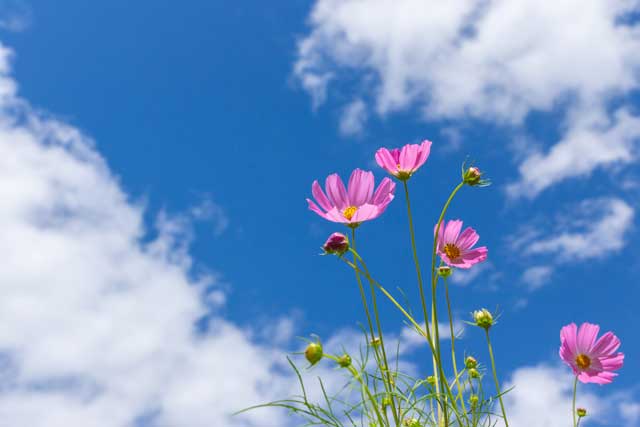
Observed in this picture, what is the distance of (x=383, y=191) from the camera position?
3.67 ft

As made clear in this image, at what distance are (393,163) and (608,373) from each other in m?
0.59

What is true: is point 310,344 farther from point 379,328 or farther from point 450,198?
point 450,198

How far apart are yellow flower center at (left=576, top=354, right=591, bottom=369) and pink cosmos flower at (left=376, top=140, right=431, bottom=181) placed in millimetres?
495

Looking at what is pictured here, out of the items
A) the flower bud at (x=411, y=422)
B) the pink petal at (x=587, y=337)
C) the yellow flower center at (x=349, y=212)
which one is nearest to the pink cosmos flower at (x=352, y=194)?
the yellow flower center at (x=349, y=212)

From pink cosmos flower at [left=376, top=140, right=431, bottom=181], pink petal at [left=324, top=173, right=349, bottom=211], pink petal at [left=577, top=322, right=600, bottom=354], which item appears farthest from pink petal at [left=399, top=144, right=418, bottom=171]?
pink petal at [left=577, top=322, right=600, bottom=354]

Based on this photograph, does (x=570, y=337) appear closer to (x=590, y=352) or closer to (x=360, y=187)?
(x=590, y=352)

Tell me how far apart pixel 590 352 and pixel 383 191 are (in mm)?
531

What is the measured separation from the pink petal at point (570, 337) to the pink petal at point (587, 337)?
11 millimetres

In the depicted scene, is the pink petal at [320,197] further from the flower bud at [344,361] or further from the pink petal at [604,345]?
the pink petal at [604,345]

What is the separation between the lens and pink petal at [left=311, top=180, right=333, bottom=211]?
1117mm

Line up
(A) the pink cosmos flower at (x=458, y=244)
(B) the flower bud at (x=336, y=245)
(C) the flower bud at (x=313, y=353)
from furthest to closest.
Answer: (A) the pink cosmos flower at (x=458, y=244) < (B) the flower bud at (x=336, y=245) < (C) the flower bud at (x=313, y=353)

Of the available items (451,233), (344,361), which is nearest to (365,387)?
(344,361)

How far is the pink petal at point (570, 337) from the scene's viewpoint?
1.21m

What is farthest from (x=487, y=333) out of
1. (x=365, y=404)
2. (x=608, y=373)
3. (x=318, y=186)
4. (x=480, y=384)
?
(x=318, y=186)
